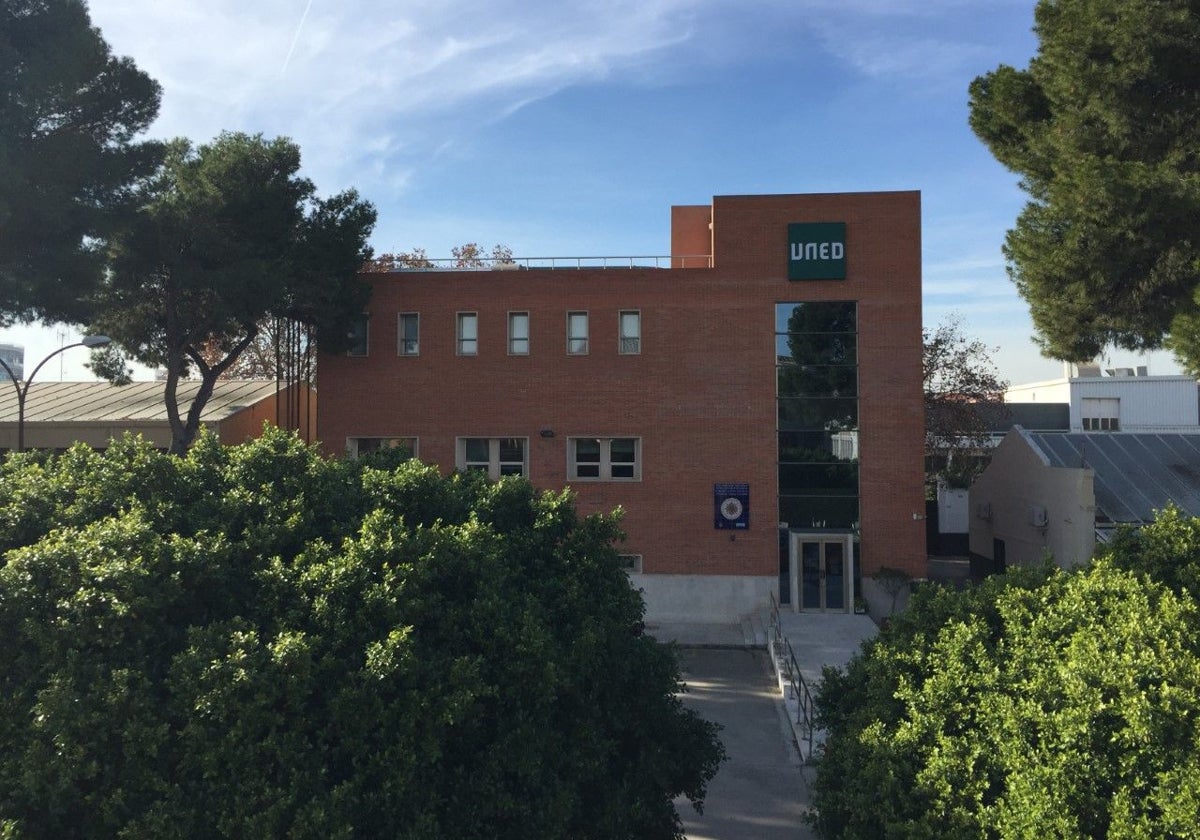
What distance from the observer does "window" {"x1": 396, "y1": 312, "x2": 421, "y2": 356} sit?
23.7m

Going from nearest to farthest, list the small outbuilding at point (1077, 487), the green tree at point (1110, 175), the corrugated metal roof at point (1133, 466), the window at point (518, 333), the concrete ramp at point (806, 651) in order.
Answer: the green tree at point (1110, 175)
the concrete ramp at point (806, 651)
the small outbuilding at point (1077, 487)
the corrugated metal roof at point (1133, 466)
the window at point (518, 333)

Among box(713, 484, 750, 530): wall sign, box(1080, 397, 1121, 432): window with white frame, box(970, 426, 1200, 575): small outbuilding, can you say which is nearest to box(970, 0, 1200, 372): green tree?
box(970, 426, 1200, 575): small outbuilding

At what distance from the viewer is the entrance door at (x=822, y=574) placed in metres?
22.2

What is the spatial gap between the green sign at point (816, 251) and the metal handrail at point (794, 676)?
8.46 metres

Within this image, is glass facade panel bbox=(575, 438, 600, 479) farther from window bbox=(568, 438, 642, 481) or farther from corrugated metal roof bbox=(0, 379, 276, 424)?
corrugated metal roof bbox=(0, 379, 276, 424)

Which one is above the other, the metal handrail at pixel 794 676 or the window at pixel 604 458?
the window at pixel 604 458

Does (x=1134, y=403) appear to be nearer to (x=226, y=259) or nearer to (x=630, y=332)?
(x=630, y=332)

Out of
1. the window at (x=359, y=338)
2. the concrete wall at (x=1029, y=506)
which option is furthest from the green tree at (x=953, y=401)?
the window at (x=359, y=338)

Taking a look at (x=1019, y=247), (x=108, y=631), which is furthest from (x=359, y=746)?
(x=1019, y=247)

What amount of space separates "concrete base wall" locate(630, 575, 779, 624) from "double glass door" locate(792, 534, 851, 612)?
85 cm

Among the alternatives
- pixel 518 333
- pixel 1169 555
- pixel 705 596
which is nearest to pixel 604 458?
pixel 518 333

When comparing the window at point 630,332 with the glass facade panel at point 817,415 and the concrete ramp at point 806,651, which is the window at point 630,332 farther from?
the concrete ramp at point 806,651

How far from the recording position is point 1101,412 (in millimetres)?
41031

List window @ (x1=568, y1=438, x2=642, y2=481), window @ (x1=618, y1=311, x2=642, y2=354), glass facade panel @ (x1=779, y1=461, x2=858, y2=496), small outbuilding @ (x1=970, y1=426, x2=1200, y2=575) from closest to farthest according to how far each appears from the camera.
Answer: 1. small outbuilding @ (x1=970, y1=426, x2=1200, y2=575)
2. glass facade panel @ (x1=779, y1=461, x2=858, y2=496)
3. window @ (x1=568, y1=438, x2=642, y2=481)
4. window @ (x1=618, y1=311, x2=642, y2=354)
